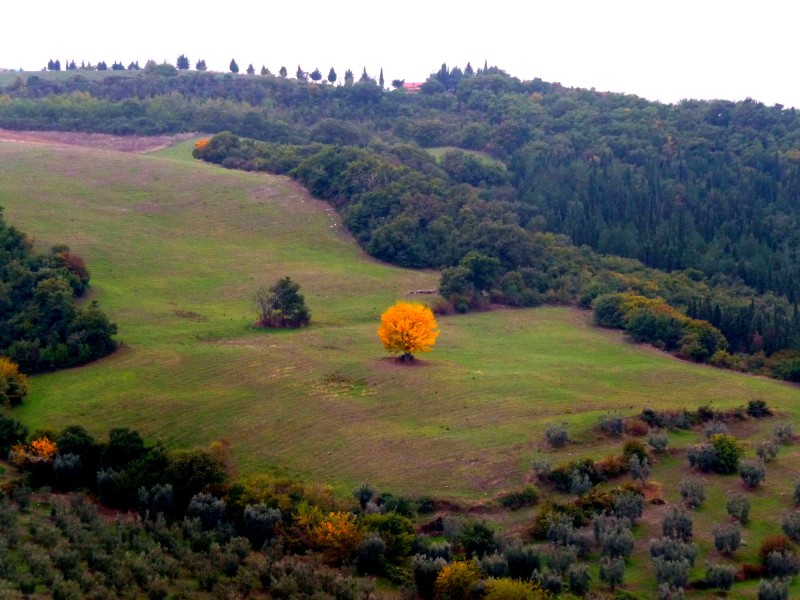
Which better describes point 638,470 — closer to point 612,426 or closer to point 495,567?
point 612,426

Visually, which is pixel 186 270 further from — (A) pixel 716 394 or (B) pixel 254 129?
(B) pixel 254 129

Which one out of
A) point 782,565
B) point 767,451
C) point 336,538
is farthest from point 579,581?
point 767,451

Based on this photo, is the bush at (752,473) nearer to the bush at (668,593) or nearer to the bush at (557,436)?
the bush at (557,436)

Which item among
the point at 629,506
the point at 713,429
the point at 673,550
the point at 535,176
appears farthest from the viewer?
the point at 535,176

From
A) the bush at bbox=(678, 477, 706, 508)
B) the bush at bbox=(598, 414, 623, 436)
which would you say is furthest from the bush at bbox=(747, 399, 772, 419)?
the bush at bbox=(678, 477, 706, 508)

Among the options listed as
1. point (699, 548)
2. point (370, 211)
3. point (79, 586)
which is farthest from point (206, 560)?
point (370, 211)

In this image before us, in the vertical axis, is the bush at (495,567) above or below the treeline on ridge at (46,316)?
below

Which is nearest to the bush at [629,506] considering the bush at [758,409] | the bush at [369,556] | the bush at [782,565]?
the bush at [782,565]
